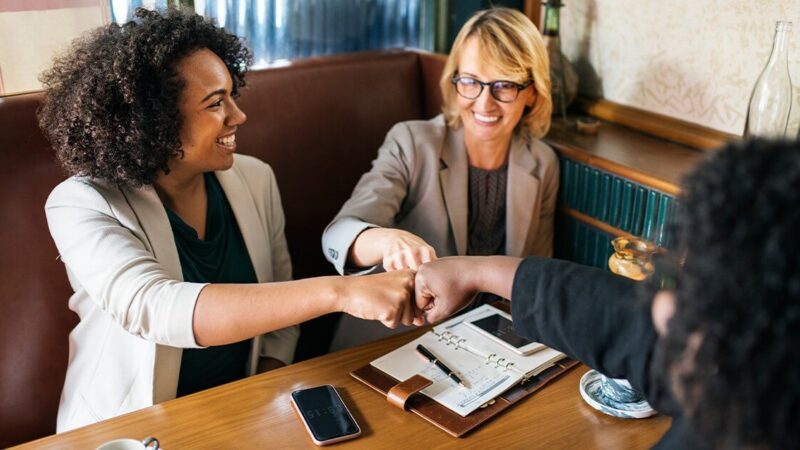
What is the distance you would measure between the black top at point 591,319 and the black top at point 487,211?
98 centimetres

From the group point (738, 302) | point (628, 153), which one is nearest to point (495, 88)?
point (628, 153)

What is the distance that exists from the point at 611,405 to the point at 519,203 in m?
0.88

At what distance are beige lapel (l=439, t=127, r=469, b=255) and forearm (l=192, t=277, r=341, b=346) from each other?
729mm

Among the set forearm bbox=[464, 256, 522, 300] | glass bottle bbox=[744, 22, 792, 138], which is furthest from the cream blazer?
glass bottle bbox=[744, 22, 792, 138]

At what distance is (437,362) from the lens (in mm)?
1496

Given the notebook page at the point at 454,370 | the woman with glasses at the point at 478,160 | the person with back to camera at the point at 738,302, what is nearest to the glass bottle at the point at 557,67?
the woman with glasses at the point at 478,160

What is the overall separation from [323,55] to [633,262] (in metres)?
1.47

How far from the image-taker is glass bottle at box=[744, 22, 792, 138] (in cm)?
190

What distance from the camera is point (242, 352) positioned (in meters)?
1.85

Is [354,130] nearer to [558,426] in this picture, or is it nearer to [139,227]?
[139,227]

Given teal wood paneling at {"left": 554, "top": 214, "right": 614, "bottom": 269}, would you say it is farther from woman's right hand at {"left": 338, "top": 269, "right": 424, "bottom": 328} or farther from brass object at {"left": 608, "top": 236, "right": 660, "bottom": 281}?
woman's right hand at {"left": 338, "top": 269, "right": 424, "bottom": 328}

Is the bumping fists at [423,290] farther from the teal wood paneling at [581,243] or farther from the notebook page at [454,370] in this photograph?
the teal wood paneling at [581,243]

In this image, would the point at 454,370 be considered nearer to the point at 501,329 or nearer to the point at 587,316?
the point at 501,329

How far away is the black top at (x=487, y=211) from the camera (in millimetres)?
2189
